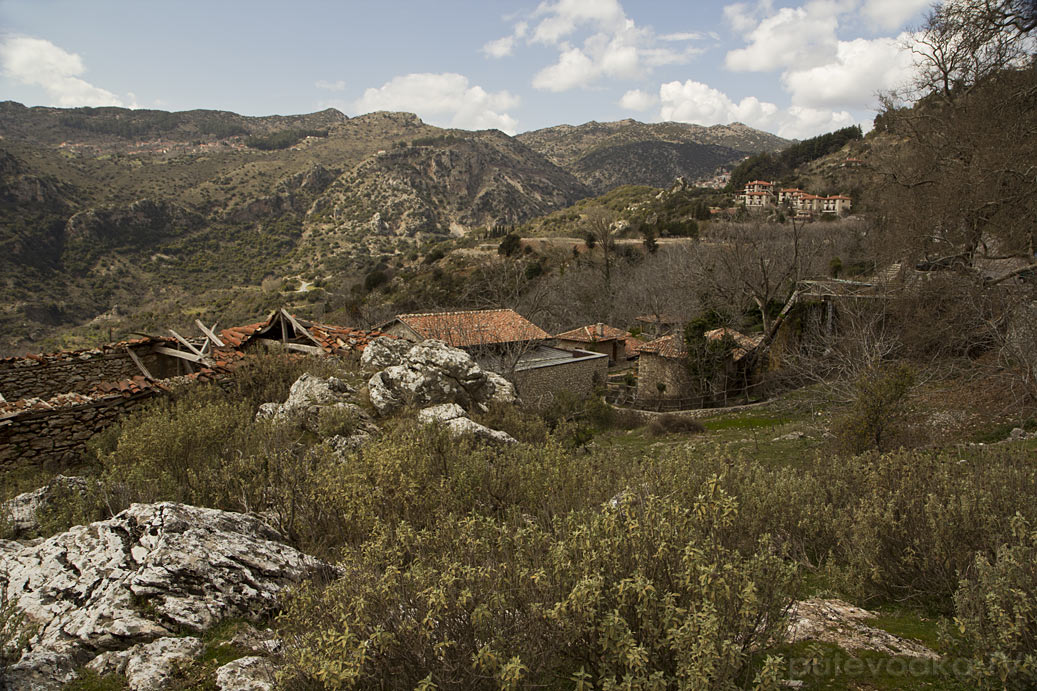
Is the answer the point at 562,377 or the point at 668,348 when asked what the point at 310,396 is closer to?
the point at 562,377

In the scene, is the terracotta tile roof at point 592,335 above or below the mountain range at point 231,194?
below

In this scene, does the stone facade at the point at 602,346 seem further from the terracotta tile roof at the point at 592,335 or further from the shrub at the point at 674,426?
the shrub at the point at 674,426

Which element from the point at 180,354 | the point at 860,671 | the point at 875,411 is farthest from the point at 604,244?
the point at 860,671

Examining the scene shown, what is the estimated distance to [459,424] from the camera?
349 inches

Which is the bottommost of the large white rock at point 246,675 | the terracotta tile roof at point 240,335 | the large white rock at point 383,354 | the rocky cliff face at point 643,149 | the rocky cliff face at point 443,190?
the large white rock at point 246,675

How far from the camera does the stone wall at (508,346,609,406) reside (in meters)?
23.1

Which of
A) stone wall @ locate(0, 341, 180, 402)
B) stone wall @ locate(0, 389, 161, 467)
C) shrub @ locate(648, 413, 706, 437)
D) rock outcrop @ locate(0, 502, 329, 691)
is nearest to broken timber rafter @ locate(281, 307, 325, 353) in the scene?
stone wall @ locate(0, 341, 180, 402)

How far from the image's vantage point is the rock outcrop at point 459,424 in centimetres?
Result: 853

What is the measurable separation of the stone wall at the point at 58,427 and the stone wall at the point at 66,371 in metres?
2.12

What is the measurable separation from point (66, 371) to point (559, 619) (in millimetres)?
13730

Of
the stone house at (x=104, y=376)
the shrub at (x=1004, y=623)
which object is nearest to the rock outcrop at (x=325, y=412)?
the stone house at (x=104, y=376)

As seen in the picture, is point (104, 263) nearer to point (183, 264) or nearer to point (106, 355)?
point (183, 264)

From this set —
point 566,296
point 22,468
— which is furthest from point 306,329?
point 566,296

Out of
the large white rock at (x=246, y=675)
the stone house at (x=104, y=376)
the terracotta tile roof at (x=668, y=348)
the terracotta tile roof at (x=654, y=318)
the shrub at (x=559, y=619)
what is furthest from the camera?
the terracotta tile roof at (x=654, y=318)
